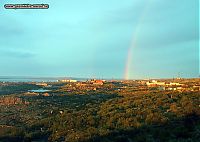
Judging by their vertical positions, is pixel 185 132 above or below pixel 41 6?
below

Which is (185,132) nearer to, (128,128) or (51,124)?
(128,128)

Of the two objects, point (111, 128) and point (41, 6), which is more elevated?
point (41, 6)

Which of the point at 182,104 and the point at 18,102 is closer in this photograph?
the point at 182,104

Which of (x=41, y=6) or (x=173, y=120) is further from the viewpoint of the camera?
(x=173, y=120)

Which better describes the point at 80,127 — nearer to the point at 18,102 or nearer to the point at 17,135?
the point at 17,135

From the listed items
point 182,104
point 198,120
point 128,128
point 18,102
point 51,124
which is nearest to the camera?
point 128,128

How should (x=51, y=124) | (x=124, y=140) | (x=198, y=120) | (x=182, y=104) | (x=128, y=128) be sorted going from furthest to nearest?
(x=182, y=104), (x=51, y=124), (x=198, y=120), (x=128, y=128), (x=124, y=140)

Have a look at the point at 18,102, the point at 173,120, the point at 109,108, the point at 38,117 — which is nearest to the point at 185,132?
the point at 173,120

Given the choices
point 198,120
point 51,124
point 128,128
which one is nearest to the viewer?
point 128,128

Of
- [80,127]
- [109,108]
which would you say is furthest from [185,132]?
[109,108]
